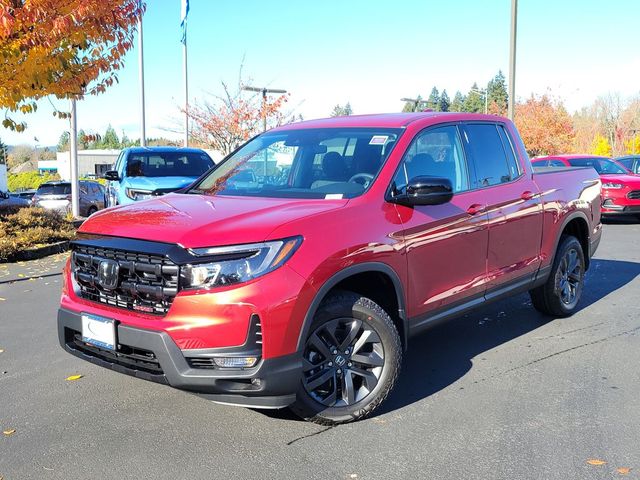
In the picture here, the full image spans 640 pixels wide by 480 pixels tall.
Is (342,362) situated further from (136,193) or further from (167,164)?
(167,164)

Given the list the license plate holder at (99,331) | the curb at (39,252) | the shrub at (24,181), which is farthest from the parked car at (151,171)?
the shrub at (24,181)

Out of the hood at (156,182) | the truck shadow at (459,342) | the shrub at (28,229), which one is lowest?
the truck shadow at (459,342)

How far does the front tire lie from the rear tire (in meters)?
2.69

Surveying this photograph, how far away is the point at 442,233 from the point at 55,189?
22.2 metres

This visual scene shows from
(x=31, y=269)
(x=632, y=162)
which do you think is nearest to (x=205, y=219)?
(x=31, y=269)

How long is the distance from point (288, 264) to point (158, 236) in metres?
0.73

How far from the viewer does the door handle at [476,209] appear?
453cm

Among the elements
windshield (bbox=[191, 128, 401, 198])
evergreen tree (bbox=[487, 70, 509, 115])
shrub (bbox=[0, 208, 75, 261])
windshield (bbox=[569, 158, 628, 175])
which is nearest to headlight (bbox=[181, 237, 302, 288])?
windshield (bbox=[191, 128, 401, 198])

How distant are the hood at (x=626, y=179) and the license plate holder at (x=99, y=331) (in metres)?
14.1

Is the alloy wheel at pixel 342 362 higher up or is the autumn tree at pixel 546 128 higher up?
the autumn tree at pixel 546 128

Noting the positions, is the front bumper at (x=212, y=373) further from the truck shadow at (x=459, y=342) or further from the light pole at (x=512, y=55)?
the light pole at (x=512, y=55)

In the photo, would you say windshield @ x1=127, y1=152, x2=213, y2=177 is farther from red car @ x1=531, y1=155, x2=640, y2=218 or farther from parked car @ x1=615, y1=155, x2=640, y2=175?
parked car @ x1=615, y1=155, x2=640, y2=175

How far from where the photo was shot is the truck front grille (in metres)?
3.32

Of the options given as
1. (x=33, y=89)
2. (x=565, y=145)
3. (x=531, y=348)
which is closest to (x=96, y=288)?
(x=531, y=348)
